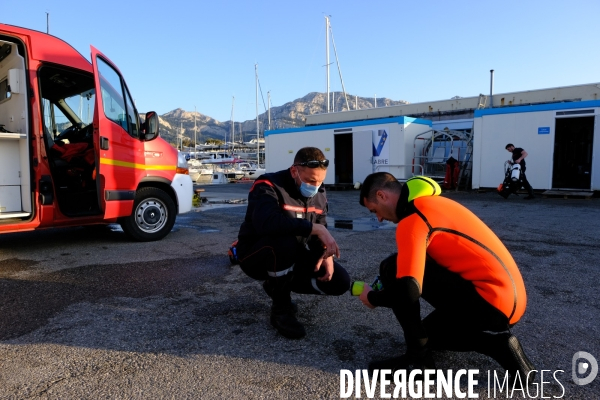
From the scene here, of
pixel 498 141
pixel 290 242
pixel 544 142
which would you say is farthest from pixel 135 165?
pixel 544 142

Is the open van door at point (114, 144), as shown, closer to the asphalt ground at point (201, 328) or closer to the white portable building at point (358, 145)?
the asphalt ground at point (201, 328)

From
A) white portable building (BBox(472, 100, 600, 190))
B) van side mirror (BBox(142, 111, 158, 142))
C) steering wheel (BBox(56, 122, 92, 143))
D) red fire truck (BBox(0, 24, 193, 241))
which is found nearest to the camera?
red fire truck (BBox(0, 24, 193, 241))

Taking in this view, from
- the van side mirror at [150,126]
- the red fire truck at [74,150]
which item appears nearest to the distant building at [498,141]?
the red fire truck at [74,150]

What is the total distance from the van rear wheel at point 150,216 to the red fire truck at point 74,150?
1 centimetres

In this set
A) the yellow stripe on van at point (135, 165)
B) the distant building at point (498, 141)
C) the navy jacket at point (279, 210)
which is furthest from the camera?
the distant building at point (498, 141)

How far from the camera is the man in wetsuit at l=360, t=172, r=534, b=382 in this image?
2.15 metres

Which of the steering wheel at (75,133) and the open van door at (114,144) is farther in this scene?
the steering wheel at (75,133)

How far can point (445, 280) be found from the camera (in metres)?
2.31

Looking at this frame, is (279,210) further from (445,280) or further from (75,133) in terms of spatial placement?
(75,133)

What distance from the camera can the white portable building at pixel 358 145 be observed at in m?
17.0

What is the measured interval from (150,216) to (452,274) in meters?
5.10

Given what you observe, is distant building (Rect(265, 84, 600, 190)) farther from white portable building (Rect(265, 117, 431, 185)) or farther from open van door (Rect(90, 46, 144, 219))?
open van door (Rect(90, 46, 144, 219))

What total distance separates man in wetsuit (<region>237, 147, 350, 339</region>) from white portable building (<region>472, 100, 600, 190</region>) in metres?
13.2

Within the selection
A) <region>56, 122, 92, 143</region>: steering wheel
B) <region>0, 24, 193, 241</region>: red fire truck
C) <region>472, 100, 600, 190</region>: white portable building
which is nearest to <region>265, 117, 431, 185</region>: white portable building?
<region>472, 100, 600, 190</region>: white portable building
